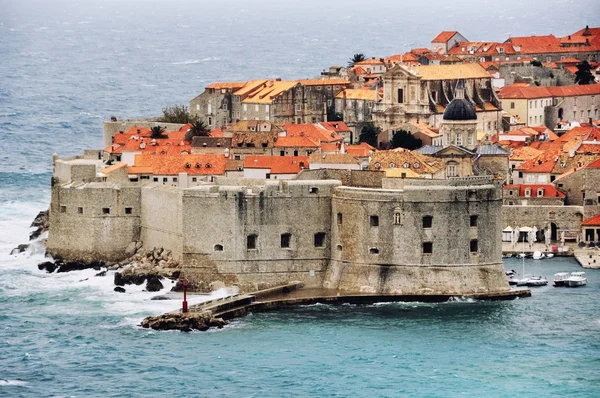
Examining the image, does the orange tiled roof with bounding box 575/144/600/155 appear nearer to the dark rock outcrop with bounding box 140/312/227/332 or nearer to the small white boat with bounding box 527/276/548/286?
the small white boat with bounding box 527/276/548/286

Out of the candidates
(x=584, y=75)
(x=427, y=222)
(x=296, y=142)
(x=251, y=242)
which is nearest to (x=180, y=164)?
(x=296, y=142)

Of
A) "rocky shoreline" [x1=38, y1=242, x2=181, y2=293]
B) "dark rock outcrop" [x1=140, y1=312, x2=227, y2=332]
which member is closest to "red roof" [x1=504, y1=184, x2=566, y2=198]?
"rocky shoreline" [x1=38, y1=242, x2=181, y2=293]

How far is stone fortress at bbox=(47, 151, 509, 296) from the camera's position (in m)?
70.4

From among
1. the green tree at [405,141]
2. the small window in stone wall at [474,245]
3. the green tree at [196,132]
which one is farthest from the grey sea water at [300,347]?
the green tree at [405,141]

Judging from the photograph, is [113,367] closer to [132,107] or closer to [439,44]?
[439,44]

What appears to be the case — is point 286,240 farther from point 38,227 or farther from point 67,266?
point 38,227

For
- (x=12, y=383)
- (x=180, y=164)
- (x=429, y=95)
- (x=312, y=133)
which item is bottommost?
(x=12, y=383)

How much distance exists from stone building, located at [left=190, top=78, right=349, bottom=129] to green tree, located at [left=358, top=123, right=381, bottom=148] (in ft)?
9.78

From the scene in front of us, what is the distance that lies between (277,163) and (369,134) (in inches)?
723

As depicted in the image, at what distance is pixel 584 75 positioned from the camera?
386 ft

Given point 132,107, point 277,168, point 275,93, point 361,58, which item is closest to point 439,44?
point 361,58

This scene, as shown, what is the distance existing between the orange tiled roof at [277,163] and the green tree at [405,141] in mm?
13560

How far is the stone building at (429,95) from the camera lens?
99375 mm

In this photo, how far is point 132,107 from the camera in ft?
479
